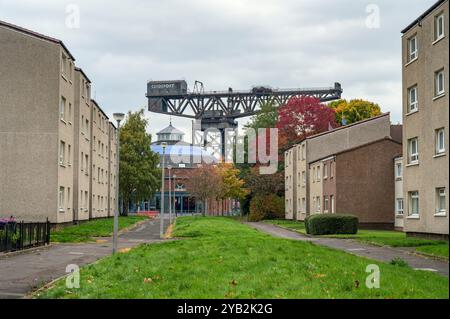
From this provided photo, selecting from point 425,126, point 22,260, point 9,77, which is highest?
point 9,77

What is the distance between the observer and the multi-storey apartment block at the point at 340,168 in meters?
50.8

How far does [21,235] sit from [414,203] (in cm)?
1948

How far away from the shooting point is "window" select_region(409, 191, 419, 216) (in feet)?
112

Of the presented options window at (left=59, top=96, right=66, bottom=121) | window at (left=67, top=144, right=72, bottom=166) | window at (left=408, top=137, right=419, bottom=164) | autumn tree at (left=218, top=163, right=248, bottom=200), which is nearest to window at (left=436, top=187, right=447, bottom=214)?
window at (left=408, top=137, right=419, bottom=164)

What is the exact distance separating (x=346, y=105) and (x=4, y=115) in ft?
189

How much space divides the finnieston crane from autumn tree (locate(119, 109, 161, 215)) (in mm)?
19282

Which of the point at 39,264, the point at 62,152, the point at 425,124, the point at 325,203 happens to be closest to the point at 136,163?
the point at 325,203

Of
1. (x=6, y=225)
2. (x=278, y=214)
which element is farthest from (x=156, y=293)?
(x=278, y=214)

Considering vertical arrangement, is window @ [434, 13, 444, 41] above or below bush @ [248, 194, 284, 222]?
above

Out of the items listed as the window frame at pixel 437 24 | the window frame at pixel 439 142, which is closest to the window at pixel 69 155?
the window frame at pixel 439 142

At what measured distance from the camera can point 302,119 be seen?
81500mm

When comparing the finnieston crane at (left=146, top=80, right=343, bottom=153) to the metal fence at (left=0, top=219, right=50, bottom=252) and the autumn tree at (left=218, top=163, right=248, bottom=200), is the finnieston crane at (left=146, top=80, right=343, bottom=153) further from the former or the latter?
the metal fence at (left=0, top=219, right=50, bottom=252)

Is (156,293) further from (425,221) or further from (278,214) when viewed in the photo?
(278,214)

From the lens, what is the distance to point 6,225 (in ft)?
81.3
